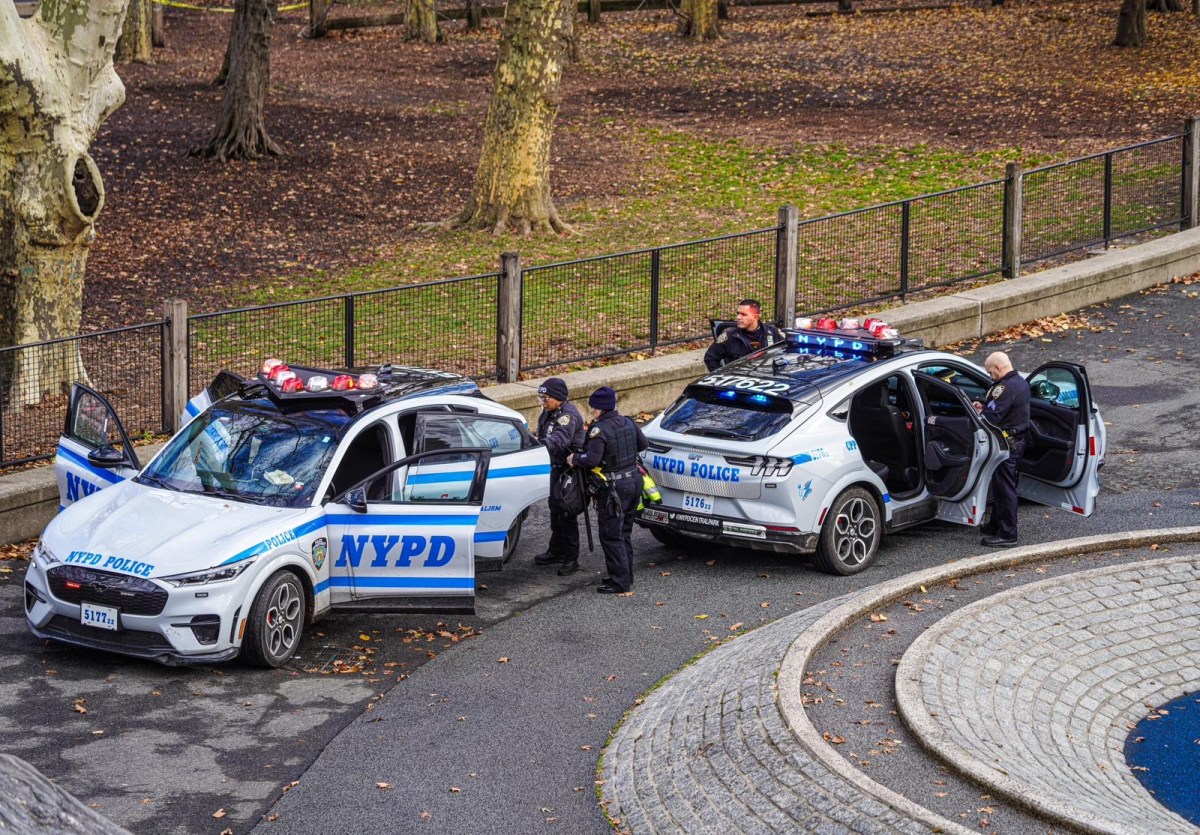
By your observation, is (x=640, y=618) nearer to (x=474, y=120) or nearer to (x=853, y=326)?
(x=853, y=326)

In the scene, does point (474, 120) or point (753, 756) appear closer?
point (753, 756)

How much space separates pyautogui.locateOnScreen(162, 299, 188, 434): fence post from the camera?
13.9m

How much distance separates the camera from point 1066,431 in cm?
1308

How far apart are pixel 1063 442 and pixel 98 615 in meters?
7.83

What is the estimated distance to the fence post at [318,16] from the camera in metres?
43.0

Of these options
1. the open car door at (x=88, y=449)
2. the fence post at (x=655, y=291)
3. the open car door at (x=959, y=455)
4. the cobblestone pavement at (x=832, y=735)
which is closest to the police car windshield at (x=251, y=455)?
the open car door at (x=88, y=449)

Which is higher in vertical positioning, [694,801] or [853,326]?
[853,326]

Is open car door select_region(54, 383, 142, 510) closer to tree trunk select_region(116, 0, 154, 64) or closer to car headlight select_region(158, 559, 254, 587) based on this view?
car headlight select_region(158, 559, 254, 587)

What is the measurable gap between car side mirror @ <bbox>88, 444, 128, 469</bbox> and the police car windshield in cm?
34

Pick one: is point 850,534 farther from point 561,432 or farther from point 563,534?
point 561,432

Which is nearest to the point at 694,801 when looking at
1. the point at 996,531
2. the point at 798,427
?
the point at 798,427

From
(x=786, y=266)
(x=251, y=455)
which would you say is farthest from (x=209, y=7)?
(x=251, y=455)

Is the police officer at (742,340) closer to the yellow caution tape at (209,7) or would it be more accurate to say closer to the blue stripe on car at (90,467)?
the blue stripe on car at (90,467)

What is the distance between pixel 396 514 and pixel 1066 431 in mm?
5871
